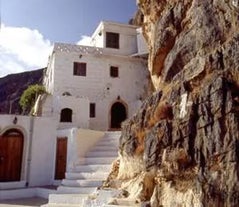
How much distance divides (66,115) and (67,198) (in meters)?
9.97

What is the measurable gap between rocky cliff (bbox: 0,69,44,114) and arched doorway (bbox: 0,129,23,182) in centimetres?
2142

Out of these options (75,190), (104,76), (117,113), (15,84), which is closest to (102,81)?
(104,76)

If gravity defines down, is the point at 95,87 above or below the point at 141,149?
above

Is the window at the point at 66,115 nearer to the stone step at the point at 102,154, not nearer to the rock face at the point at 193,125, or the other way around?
the stone step at the point at 102,154

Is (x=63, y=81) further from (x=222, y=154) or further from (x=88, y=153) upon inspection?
(x=222, y=154)

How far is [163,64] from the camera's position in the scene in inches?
566

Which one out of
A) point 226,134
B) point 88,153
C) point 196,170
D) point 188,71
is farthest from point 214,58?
point 88,153

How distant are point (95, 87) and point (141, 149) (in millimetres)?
14565

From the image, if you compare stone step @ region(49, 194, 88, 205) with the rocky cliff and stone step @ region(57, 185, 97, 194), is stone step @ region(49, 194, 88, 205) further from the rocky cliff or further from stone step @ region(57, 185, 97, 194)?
the rocky cliff

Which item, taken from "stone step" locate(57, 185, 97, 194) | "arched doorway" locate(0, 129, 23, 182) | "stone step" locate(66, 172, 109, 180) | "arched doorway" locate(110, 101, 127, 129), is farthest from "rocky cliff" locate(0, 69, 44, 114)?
"stone step" locate(57, 185, 97, 194)

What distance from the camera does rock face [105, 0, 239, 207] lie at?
816 centimetres

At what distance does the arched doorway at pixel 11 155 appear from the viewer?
18.0 m

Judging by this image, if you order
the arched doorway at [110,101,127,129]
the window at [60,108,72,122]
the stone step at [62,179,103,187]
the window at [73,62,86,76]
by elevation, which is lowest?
the stone step at [62,179,103,187]

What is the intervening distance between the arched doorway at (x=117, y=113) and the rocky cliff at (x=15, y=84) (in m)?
17.3
